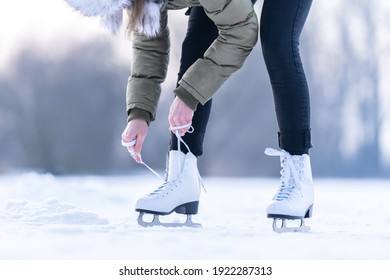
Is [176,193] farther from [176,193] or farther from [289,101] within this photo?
[289,101]

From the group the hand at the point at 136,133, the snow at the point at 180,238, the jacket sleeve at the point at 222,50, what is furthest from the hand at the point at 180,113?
the snow at the point at 180,238

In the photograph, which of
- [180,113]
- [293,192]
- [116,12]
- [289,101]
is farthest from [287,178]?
[116,12]

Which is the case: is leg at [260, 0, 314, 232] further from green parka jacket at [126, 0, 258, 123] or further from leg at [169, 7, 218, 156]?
leg at [169, 7, 218, 156]

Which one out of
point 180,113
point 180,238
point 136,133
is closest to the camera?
point 180,238

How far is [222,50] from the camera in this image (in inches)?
54.5

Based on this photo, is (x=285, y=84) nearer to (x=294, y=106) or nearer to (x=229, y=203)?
(x=294, y=106)

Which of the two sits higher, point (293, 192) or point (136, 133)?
point (136, 133)

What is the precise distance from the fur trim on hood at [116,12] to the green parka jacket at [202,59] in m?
0.07

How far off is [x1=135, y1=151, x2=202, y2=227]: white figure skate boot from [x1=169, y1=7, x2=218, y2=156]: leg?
0.03 meters

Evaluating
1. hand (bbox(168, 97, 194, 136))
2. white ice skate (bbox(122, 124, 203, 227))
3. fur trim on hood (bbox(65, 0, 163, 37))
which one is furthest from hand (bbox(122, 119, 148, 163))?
fur trim on hood (bbox(65, 0, 163, 37))

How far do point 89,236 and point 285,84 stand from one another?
53cm

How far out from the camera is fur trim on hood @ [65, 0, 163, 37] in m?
1.31

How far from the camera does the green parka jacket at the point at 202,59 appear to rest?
53.5 inches

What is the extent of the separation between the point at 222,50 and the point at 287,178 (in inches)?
12.9
